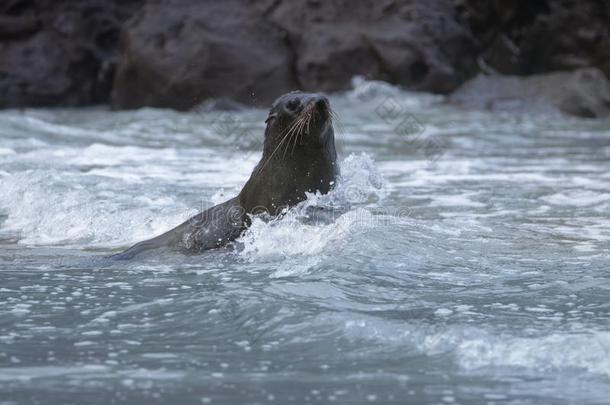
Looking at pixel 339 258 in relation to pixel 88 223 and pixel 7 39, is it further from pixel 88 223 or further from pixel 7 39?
pixel 7 39

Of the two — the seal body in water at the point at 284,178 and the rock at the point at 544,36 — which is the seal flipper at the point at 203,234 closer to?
the seal body in water at the point at 284,178

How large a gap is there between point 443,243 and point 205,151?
21.0 feet

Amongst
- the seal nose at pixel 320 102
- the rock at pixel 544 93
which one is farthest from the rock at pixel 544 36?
the seal nose at pixel 320 102

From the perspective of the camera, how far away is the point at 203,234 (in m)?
6.61

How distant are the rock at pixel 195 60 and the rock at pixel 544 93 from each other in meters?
3.06

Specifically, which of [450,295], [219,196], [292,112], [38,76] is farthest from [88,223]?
[38,76]

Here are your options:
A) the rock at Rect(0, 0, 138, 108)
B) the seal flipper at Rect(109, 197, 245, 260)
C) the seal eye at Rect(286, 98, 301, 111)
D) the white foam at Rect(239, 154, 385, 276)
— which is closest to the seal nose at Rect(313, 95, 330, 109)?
the seal eye at Rect(286, 98, 301, 111)

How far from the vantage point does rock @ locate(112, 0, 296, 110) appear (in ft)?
57.0

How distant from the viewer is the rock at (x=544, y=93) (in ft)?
53.8

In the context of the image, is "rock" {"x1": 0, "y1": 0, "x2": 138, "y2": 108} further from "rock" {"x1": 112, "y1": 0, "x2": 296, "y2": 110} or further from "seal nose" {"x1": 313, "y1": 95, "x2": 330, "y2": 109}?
"seal nose" {"x1": 313, "y1": 95, "x2": 330, "y2": 109}

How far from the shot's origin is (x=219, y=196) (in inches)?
342

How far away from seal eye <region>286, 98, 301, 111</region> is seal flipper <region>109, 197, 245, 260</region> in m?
0.70

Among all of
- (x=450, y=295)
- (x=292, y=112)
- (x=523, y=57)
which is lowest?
(x=450, y=295)

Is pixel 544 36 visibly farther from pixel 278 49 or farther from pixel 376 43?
pixel 278 49
